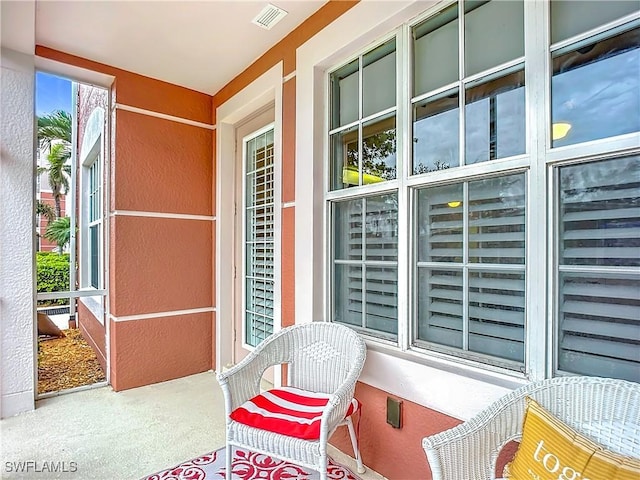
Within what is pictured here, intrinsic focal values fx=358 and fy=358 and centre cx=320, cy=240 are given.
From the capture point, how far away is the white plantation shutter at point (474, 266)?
1539 millimetres

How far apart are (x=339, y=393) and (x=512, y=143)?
4.44 ft

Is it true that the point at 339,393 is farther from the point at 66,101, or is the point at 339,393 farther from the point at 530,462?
the point at 66,101

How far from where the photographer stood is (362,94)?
7.32 feet

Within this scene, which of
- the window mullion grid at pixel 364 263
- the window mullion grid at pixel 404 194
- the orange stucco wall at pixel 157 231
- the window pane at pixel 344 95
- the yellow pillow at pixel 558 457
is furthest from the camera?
the orange stucco wall at pixel 157 231

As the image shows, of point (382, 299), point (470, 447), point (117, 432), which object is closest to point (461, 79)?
point (382, 299)

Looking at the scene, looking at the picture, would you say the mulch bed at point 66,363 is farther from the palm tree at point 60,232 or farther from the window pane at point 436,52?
the window pane at point 436,52

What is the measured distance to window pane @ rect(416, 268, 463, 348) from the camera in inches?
68.4

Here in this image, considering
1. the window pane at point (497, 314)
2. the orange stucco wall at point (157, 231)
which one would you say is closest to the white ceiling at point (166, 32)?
the orange stucco wall at point (157, 231)

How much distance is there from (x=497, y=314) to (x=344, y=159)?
1.32 metres

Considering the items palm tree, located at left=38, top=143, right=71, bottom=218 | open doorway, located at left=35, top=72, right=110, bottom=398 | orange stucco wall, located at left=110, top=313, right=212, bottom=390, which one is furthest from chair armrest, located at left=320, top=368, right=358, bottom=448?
palm tree, located at left=38, top=143, right=71, bottom=218

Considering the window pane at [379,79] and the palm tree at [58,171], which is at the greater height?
the window pane at [379,79]

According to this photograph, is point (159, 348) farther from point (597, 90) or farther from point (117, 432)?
point (597, 90)

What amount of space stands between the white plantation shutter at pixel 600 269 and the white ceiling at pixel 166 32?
194cm

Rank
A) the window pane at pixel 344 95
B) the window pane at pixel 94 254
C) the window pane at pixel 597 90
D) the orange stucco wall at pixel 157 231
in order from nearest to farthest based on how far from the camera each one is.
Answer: the window pane at pixel 597 90
the window pane at pixel 344 95
the orange stucco wall at pixel 157 231
the window pane at pixel 94 254
